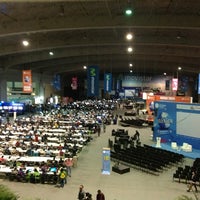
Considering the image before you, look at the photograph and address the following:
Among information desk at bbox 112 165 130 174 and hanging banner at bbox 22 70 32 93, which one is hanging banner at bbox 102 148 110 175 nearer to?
information desk at bbox 112 165 130 174

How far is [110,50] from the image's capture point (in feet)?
107

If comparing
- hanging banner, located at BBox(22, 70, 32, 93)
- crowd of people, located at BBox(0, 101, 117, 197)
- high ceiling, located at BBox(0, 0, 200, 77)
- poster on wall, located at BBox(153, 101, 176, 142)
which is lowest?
crowd of people, located at BBox(0, 101, 117, 197)

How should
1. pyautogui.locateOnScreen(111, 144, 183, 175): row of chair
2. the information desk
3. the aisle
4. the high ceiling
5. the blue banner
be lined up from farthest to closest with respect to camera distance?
the blue banner, pyautogui.locateOnScreen(111, 144, 183, 175): row of chair, the information desk, the high ceiling, the aisle

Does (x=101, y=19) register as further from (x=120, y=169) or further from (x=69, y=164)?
(x=120, y=169)

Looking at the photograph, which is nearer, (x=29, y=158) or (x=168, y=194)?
(x=168, y=194)

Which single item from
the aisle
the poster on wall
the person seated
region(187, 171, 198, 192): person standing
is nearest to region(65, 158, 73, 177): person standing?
the aisle

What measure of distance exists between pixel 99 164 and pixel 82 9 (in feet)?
34.4

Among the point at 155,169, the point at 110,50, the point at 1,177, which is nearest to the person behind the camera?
the point at 1,177

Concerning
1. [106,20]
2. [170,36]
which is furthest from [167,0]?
[170,36]

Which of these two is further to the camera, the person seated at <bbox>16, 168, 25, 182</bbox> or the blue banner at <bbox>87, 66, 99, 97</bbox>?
the blue banner at <bbox>87, 66, 99, 97</bbox>

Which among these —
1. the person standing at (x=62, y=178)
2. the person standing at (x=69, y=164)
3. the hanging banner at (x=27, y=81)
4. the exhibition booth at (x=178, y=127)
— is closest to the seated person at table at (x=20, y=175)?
the person standing at (x=62, y=178)

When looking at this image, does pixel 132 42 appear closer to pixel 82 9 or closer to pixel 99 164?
pixel 82 9

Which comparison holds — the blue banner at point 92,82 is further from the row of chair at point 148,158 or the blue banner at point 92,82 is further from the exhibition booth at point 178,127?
the row of chair at point 148,158

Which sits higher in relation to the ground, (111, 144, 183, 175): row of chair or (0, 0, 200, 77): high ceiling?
(0, 0, 200, 77): high ceiling
